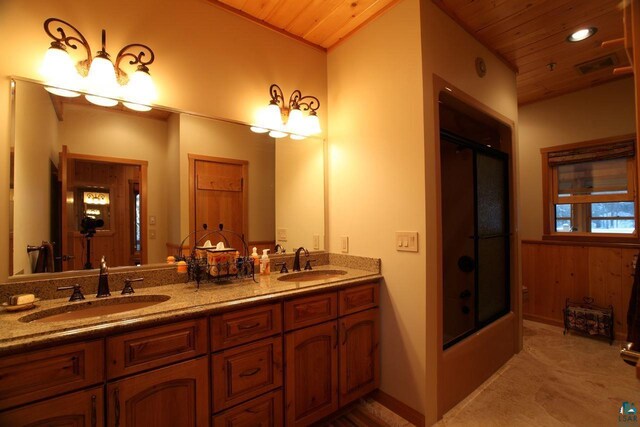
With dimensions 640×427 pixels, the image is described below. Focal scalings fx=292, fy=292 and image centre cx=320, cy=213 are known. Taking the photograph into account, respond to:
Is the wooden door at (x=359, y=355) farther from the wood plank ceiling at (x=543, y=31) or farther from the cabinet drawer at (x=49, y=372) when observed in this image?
the wood plank ceiling at (x=543, y=31)

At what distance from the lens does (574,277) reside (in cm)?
317

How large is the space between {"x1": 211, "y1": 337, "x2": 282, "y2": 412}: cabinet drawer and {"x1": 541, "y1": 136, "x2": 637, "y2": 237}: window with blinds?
3.54 metres

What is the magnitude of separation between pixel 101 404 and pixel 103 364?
0.14 meters

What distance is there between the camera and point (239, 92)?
204 cm

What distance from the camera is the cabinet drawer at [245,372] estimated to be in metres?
1.30

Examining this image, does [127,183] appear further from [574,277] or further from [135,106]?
[574,277]

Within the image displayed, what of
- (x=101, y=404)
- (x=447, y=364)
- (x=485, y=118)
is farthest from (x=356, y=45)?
(x=101, y=404)

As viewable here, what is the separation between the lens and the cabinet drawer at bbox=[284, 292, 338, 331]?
154 centimetres

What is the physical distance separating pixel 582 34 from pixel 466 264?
2.02m

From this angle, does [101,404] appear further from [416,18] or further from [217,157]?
[416,18]

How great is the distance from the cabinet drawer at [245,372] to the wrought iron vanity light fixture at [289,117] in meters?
1.45

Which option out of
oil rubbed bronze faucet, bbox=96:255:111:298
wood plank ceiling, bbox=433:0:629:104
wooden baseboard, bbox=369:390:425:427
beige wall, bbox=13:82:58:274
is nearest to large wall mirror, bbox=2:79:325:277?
beige wall, bbox=13:82:58:274

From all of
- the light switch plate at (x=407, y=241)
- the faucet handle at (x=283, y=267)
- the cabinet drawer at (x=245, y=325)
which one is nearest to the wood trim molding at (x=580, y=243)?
the light switch plate at (x=407, y=241)

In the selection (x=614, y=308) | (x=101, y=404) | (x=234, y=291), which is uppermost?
(x=234, y=291)
